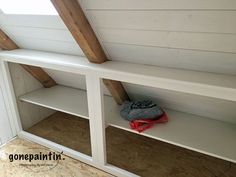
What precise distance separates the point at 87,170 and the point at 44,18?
4.10ft

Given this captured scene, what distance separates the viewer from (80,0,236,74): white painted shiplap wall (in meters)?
1.05

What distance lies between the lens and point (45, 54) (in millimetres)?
1907

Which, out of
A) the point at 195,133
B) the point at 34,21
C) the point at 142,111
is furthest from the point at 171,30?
the point at 34,21

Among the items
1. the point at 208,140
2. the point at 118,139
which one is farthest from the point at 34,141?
the point at 208,140

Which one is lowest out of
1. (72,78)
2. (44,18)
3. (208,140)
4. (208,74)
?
(208,140)

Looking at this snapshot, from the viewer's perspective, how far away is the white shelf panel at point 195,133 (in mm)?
1448

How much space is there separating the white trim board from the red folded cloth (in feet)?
1.33

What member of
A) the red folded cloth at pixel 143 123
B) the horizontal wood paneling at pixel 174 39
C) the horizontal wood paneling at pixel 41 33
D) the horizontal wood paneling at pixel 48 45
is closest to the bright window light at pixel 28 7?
the horizontal wood paneling at pixel 41 33

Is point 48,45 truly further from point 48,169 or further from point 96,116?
point 48,169

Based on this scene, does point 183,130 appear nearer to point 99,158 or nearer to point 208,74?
point 208,74

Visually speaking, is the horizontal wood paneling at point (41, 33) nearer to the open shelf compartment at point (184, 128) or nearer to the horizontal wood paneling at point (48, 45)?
the horizontal wood paneling at point (48, 45)

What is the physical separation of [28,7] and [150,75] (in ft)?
3.31

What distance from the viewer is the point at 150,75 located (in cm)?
135

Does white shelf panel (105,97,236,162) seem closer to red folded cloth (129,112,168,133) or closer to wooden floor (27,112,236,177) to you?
red folded cloth (129,112,168,133)
